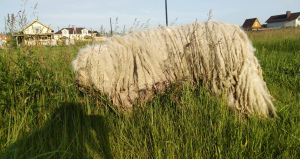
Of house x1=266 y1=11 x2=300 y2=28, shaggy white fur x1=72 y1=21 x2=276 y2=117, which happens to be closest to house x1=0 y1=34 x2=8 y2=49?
shaggy white fur x1=72 y1=21 x2=276 y2=117

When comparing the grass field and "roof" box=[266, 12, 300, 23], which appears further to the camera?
"roof" box=[266, 12, 300, 23]

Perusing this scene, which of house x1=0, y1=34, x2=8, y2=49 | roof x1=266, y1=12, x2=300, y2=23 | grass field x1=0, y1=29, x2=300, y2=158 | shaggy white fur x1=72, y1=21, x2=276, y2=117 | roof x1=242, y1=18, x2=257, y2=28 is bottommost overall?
grass field x1=0, y1=29, x2=300, y2=158

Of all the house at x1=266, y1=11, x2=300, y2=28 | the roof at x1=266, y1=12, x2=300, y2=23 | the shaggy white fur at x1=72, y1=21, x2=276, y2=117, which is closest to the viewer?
the shaggy white fur at x1=72, y1=21, x2=276, y2=117

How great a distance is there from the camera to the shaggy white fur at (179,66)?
263cm

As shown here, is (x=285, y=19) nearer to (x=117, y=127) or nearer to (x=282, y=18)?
(x=282, y=18)

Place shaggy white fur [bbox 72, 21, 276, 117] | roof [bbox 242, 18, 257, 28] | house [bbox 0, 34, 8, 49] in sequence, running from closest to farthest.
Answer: shaggy white fur [bbox 72, 21, 276, 117], house [bbox 0, 34, 8, 49], roof [bbox 242, 18, 257, 28]

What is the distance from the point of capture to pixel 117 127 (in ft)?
7.58

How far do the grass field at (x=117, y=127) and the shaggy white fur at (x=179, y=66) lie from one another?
0.19 m

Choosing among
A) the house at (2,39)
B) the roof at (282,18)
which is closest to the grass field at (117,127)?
the house at (2,39)

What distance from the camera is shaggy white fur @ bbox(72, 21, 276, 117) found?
2.63 m

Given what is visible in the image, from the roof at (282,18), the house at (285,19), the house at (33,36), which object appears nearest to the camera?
the house at (33,36)

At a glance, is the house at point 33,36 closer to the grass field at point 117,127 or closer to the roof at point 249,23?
the grass field at point 117,127

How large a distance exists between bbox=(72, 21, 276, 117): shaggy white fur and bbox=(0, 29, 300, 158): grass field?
0.19 m

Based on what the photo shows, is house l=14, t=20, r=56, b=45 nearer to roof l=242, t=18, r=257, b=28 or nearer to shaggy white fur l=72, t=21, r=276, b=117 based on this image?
shaggy white fur l=72, t=21, r=276, b=117
